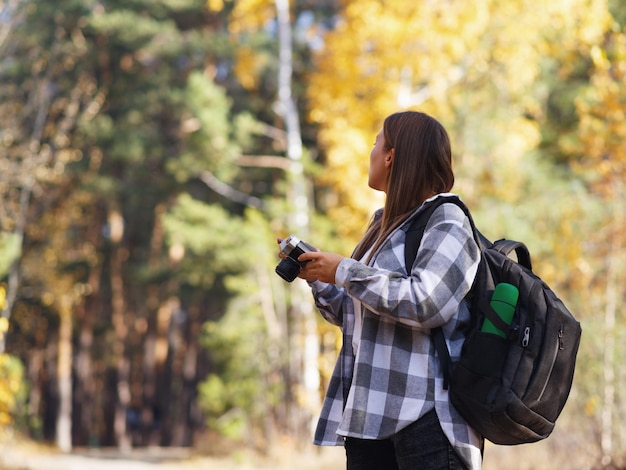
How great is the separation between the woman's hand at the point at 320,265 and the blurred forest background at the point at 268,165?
4.07 metres

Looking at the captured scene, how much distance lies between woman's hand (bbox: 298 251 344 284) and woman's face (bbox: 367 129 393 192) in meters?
0.23

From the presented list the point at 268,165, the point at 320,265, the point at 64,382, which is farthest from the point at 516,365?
the point at 64,382

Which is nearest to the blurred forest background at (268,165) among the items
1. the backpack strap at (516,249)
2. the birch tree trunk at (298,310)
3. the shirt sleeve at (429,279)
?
the birch tree trunk at (298,310)

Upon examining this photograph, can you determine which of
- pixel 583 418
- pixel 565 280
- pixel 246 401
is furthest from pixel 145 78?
pixel 583 418

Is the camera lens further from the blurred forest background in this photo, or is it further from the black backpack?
the blurred forest background

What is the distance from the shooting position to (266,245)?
12.2m

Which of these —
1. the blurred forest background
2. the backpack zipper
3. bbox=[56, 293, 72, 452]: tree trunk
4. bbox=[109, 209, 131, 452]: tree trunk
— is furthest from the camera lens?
bbox=[109, 209, 131, 452]: tree trunk

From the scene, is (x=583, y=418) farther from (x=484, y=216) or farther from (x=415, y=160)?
(x=484, y=216)

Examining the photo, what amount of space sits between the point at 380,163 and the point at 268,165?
11.2 metres

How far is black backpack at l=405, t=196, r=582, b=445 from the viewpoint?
1.95m

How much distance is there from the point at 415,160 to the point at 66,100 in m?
15.9

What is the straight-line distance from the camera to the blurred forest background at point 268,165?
7711 mm

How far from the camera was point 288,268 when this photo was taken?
7.16 feet

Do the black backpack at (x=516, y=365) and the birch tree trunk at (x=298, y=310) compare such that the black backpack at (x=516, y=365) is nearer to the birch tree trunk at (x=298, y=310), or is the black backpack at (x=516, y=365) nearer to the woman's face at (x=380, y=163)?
the woman's face at (x=380, y=163)
